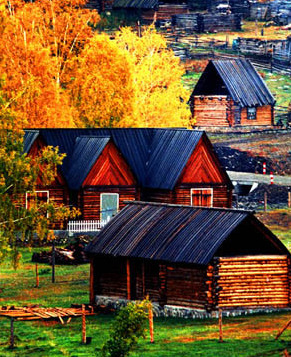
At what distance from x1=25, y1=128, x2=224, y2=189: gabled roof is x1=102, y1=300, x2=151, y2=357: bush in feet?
99.2

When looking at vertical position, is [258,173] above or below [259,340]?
above

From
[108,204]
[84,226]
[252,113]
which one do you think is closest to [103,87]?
[108,204]

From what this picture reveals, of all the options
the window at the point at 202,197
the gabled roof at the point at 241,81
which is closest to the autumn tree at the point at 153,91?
the gabled roof at the point at 241,81

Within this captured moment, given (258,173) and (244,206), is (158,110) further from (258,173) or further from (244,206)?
(244,206)

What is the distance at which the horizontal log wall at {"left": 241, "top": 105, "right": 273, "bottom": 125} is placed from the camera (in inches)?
3920

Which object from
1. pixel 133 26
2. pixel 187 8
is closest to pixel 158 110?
pixel 133 26

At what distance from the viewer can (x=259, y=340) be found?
40344mm

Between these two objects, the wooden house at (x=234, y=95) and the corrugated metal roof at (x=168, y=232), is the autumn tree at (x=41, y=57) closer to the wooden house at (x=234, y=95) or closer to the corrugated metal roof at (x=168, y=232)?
the wooden house at (x=234, y=95)

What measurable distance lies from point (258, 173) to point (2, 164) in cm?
3831

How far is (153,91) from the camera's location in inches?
3898

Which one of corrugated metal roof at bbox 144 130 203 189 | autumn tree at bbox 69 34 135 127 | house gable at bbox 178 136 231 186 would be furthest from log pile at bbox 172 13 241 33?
house gable at bbox 178 136 231 186

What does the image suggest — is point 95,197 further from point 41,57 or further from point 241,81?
point 241,81

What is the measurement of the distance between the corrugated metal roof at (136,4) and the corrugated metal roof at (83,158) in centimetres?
5583

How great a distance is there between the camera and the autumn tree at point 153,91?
9050cm
